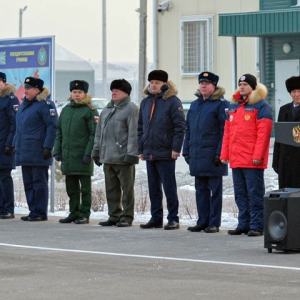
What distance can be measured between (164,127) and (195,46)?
2228 centimetres

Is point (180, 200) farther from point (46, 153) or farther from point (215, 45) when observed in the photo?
point (215, 45)

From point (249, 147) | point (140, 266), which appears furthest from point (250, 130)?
point (140, 266)

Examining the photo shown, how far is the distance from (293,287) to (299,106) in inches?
167

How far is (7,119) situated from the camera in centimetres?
1728

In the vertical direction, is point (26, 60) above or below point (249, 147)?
above

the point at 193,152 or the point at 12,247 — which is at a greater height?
the point at 193,152

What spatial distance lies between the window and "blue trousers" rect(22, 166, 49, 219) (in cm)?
2050

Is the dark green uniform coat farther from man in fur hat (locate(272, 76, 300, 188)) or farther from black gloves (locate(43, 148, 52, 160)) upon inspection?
man in fur hat (locate(272, 76, 300, 188))

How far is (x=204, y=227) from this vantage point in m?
15.1

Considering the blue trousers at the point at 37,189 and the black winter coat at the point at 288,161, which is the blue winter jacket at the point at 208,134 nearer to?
the black winter coat at the point at 288,161

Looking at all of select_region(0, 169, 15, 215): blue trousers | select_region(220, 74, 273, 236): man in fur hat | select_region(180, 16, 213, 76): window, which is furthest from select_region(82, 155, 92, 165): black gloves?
select_region(180, 16, 213, 76): window

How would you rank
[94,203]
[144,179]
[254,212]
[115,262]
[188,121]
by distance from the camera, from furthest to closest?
[144,179] < [94,203] < [188,121] < [254,212] < [115,262]

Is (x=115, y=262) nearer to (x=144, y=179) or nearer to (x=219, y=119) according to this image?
(x=219, y=119)

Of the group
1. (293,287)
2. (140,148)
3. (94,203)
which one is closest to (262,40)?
(94,203)
